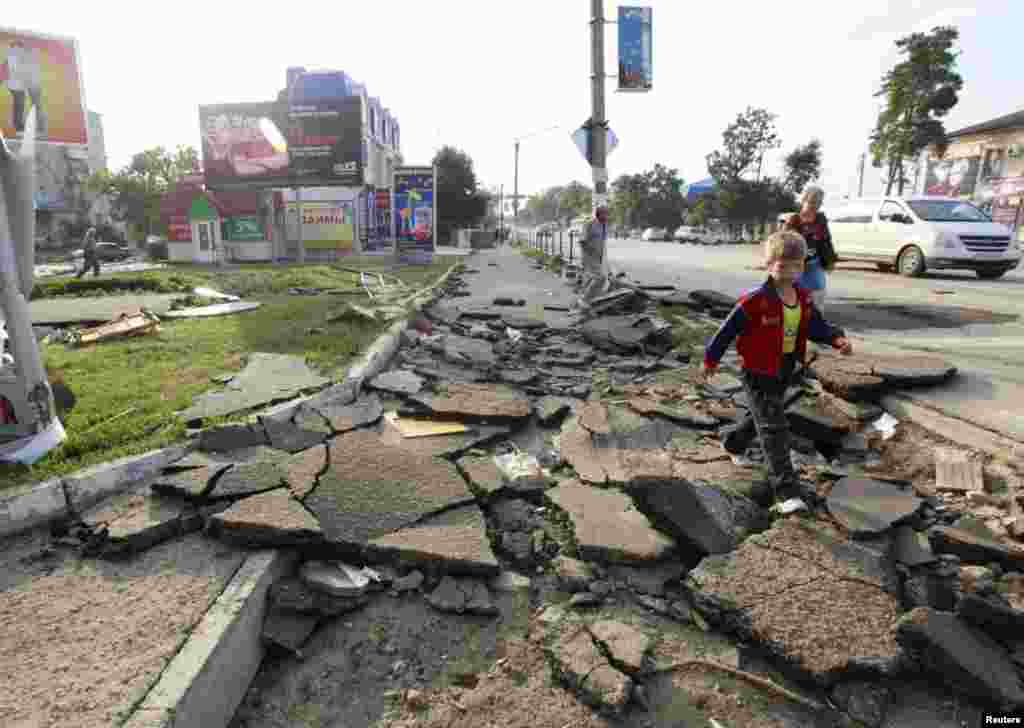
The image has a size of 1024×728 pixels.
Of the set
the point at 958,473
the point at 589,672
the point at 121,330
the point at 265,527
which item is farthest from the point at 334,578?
the point at 121,330

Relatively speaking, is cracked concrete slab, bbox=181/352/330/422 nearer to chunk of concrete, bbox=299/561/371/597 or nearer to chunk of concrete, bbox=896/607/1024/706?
chunk of concrete, bbox=299/561/371/597

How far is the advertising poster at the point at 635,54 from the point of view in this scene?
11.0m

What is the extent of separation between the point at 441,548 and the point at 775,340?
2267 mm

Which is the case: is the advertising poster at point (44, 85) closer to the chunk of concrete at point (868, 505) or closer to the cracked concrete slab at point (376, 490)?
the cracked concrete slab at point (376, 490)

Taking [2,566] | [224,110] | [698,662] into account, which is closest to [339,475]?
[2,566]

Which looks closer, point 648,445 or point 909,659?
point 909,659

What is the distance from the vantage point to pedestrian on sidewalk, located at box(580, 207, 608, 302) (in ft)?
36.9

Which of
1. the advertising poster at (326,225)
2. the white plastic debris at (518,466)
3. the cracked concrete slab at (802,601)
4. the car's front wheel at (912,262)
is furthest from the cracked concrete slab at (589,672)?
the advertising poster at (326,225)

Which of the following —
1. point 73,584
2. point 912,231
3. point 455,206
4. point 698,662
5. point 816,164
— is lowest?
point 698,662

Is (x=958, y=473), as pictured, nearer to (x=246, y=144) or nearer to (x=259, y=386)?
(x=259, y=386)

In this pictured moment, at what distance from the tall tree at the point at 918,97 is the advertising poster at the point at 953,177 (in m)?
2.87

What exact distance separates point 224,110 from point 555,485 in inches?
1065

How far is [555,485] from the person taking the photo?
149 inches

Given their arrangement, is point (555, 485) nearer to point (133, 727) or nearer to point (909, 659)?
point (909, 659)
